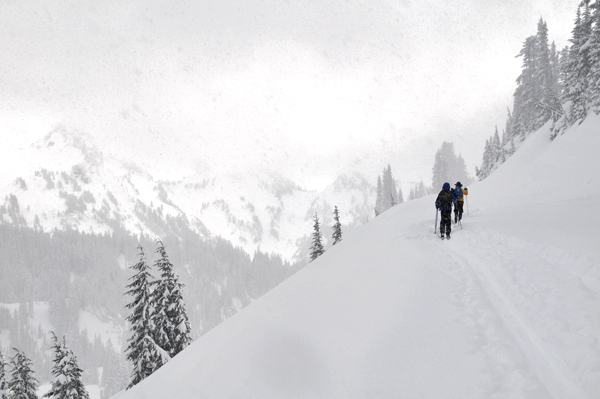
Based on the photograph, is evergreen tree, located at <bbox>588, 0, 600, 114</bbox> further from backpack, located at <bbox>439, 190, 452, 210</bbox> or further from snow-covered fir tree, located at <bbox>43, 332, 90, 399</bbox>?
snow-covered fir tree, located at <bbox>43, 332, 90, 399</bbox>

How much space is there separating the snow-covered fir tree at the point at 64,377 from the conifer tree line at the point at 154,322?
10.1 ft

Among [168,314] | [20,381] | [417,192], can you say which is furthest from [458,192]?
[417,192]

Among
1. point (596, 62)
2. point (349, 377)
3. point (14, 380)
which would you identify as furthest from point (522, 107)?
point (14, 380)

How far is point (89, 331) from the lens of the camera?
184125 millimetres

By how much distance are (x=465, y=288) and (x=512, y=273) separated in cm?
175

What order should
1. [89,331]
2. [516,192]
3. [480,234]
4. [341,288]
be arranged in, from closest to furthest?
[341,288]
[480,234]
[516,192]
[89,331]

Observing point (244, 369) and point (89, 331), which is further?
point (89, 331)

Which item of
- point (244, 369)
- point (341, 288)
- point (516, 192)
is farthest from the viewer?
point (516, 192)

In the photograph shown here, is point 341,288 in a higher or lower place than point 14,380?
higher

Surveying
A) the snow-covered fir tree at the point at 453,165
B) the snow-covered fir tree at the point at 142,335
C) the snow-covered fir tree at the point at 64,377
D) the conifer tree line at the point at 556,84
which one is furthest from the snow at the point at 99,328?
the conifer tree line at the point at 556,84

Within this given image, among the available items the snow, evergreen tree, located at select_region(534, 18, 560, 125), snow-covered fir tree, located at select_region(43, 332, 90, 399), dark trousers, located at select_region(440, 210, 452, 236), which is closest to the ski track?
dark trousers, located at select_region(440, 210, 452, 236)

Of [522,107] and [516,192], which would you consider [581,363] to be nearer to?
[516,192]

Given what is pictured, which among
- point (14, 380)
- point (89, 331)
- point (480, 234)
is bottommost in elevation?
point (89, 331)

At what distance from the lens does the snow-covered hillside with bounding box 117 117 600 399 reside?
4770 millimetres
